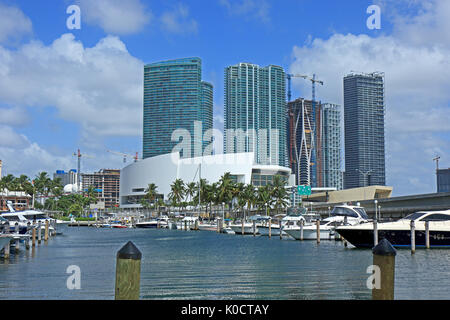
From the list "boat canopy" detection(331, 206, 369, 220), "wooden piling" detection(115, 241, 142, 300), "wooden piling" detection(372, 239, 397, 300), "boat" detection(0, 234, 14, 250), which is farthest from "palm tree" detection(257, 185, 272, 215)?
"wooden piling" detection(115, 241, 142, 300)

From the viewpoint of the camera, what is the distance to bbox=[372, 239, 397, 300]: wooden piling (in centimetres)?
1074

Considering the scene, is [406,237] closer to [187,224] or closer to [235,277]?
[235,277]

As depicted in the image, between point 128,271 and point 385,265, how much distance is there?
17.0ft

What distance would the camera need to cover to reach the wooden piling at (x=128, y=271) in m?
10.2

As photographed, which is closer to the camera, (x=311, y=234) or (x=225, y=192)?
(x=311, y=234)

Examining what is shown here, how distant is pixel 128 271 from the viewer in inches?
406

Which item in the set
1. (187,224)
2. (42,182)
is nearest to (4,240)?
(187,224)

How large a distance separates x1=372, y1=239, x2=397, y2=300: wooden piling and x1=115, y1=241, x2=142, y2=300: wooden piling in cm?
486

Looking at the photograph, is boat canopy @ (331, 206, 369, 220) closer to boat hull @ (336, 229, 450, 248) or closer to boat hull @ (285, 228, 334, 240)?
boat hull @ (285, 228, 334, 240)
